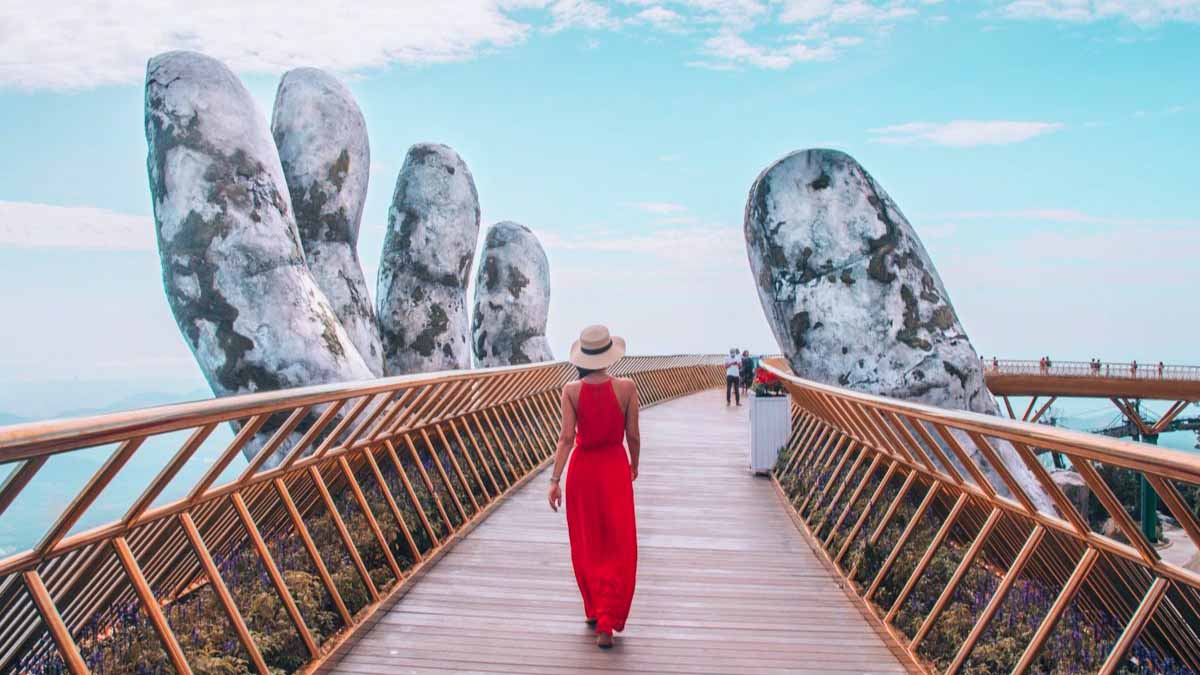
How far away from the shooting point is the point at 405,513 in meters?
7.48

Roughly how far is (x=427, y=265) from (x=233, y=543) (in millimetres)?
14118

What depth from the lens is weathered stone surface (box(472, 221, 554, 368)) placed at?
22.5 m

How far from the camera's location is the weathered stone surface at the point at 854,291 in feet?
36.2

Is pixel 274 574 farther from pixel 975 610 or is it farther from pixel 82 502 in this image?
pixel 975 610

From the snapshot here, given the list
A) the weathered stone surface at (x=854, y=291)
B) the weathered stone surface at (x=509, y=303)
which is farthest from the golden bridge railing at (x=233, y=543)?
the weathered stone surface at (x=509, y=303)

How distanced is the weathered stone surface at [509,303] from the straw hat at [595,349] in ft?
55.2

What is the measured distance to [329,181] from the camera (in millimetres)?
16500

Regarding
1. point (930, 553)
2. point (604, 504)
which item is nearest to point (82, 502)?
point (604, 504)

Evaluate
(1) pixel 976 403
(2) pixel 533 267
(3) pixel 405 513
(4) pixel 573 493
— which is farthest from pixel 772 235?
(2) pixel 533 267

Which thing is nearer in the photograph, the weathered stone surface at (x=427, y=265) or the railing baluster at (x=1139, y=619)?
the railing baluster at (x=1139, y=619)

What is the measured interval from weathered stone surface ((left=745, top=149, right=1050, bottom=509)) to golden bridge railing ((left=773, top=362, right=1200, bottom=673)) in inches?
105

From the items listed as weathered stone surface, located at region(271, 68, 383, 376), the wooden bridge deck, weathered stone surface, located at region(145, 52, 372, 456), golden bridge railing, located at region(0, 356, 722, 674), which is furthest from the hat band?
weathered stone surface, located at region(271, 68, 383, 376)

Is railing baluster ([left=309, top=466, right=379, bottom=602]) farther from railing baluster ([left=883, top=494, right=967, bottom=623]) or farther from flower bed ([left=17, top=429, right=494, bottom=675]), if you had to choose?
railing baluster ([left=883, top=494, right=967, bottom=623])

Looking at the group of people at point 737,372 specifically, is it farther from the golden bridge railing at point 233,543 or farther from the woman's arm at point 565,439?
the woman's arm at point 565,439
